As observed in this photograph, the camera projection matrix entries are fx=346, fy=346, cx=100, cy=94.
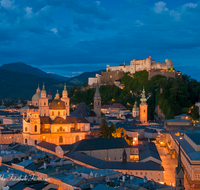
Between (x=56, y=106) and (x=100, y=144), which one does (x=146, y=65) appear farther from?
(x=100, y=144)

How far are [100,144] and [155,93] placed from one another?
5207 centimetres

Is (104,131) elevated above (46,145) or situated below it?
above

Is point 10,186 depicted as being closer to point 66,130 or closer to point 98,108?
point 66,130

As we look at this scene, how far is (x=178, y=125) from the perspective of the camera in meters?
74.8

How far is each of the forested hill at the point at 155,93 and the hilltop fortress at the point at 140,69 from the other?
72.8 inches

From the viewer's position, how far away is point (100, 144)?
169 feet

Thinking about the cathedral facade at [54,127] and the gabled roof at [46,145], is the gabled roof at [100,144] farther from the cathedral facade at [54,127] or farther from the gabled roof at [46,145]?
the cathedral facade at [54,127]

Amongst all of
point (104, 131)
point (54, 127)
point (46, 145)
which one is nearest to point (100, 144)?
point (104, 131)

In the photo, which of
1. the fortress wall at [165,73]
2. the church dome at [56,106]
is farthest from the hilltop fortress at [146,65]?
the church dome at [56,106]

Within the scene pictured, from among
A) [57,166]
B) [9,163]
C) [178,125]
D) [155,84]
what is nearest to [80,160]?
[57,166]

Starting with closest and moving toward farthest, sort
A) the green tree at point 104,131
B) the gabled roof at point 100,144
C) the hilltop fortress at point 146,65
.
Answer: the gabled roof at point 100,144 < the green tree at point 104,131 < the hilltop fortress at point 146,65

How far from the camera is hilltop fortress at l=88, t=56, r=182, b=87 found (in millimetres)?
107231

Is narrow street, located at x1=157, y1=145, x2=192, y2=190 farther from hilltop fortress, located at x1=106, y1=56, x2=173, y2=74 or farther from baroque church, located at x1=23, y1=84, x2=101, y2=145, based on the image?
hilltop fortress, located at x1=106, y1=56, x2=173, y2=74

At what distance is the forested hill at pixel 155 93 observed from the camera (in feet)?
290
